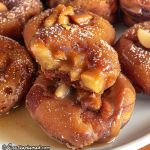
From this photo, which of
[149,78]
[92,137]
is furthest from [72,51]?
[149,78]

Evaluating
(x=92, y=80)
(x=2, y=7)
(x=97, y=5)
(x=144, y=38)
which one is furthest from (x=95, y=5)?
(x=92, y=80)

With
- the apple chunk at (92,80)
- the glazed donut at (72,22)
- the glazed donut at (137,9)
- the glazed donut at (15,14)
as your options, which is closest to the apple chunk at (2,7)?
the glazed donut at (15,14)

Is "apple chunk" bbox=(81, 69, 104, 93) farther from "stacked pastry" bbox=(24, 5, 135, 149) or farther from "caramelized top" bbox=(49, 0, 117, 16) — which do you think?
"caramelized top" bbox=(49, 0, 117, 16)

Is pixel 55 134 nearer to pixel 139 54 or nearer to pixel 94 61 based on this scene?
pixel 94 61

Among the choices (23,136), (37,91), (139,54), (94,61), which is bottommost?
(23,136)

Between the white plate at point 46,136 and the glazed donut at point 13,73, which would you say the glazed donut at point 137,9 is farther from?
the glazed donut at point 13,73
